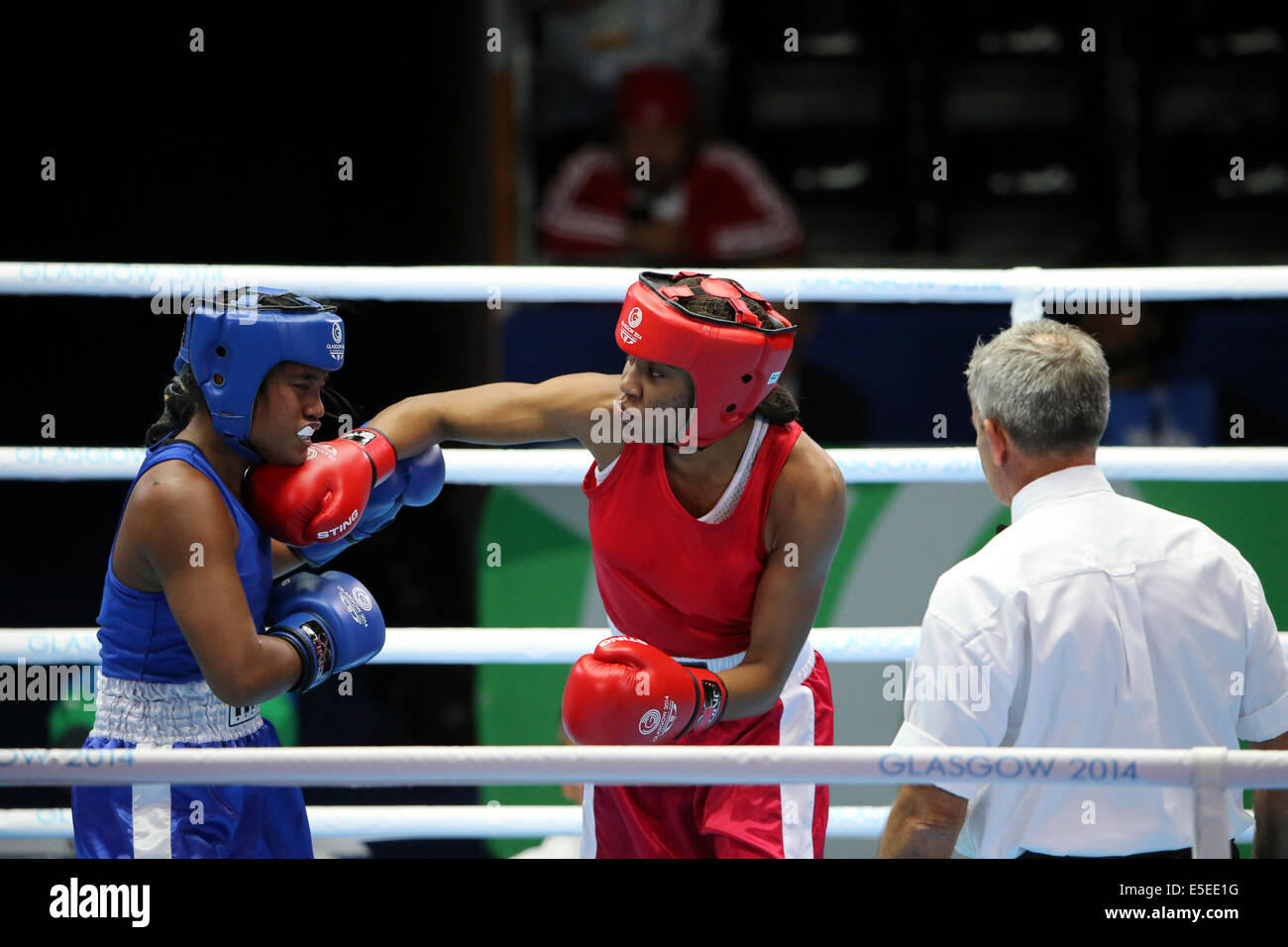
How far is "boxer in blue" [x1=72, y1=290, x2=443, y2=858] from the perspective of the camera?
179 centimetres

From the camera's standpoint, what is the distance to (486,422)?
6.95ft

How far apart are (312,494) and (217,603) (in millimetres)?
213

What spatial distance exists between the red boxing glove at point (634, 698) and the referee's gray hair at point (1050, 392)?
58 cm

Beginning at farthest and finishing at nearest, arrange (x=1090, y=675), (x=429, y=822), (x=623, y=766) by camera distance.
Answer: (x=429, y=822), (x=1090, y=675), (x=623, y=766)

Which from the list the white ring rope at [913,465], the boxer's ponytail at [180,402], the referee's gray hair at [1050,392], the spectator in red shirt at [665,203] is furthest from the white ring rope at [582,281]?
the spectator in red shirt at [665,203]

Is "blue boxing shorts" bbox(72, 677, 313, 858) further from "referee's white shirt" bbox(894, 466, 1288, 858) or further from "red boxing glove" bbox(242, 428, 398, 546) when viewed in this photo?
"referee's white shirt" bbox(894, 466, 1288, 858)

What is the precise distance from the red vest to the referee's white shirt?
375 millimetres

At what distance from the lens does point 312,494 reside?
74.5 inches

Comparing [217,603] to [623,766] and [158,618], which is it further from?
[623,766]

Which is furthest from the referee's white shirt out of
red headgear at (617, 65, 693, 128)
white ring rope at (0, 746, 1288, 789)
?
red headgear at (617, 65, 693, 128)

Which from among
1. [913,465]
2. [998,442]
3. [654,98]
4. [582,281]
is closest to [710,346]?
[998,442]

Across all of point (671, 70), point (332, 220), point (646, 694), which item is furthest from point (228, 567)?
point (671, 70)

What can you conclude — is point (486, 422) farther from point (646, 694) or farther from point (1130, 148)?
point (1130, 148)

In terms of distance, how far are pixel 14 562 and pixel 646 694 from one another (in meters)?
2.51
